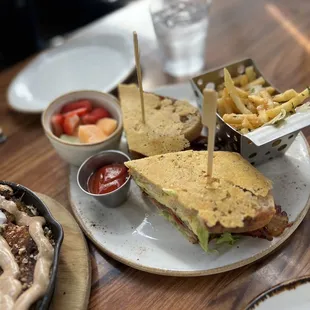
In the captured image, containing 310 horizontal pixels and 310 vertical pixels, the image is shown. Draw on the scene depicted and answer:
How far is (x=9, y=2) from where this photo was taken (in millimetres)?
3254

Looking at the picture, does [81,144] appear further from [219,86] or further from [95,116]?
[219,86]

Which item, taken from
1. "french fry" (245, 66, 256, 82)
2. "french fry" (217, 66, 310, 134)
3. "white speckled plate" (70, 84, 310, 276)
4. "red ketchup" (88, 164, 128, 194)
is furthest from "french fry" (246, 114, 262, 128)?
"red ketchup" (88, 164, 128, 194)

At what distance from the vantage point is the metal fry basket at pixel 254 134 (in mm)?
1423

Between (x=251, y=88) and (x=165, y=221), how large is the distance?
2.01ft

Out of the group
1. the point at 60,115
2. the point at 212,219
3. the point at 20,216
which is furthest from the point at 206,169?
the point at 60,115

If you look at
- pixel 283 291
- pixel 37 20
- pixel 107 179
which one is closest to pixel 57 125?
pixel 107 179

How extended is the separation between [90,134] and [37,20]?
2.20 meters

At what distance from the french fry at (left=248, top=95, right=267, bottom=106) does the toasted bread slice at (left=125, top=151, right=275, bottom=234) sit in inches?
8.7

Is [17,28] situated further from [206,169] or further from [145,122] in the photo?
[206,169]

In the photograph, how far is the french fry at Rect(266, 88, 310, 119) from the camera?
1485 mm

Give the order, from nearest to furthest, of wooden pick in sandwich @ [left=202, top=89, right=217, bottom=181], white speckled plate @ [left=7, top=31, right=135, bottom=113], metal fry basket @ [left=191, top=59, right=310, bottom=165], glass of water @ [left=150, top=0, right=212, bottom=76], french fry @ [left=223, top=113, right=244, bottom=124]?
wooden pick in sandwich @ [left=202, top=89, right=217, bottom=181] < metal fry basket @ [left=191, top=59, right=310, bottom=165] < french fry @ [left=223, top=113, right=244, bottom=124] < glass of water @ [left=150, top=0, right=212, bottom=76] < white speckled plate @ [left=7, top=31, right=135, bottom=113]

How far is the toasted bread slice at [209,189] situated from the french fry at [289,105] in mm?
182

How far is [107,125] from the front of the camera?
1791 mm

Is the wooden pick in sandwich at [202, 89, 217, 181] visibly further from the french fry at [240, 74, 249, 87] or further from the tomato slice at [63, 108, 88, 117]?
the tomato slice at [63, 108, 88, 117]
